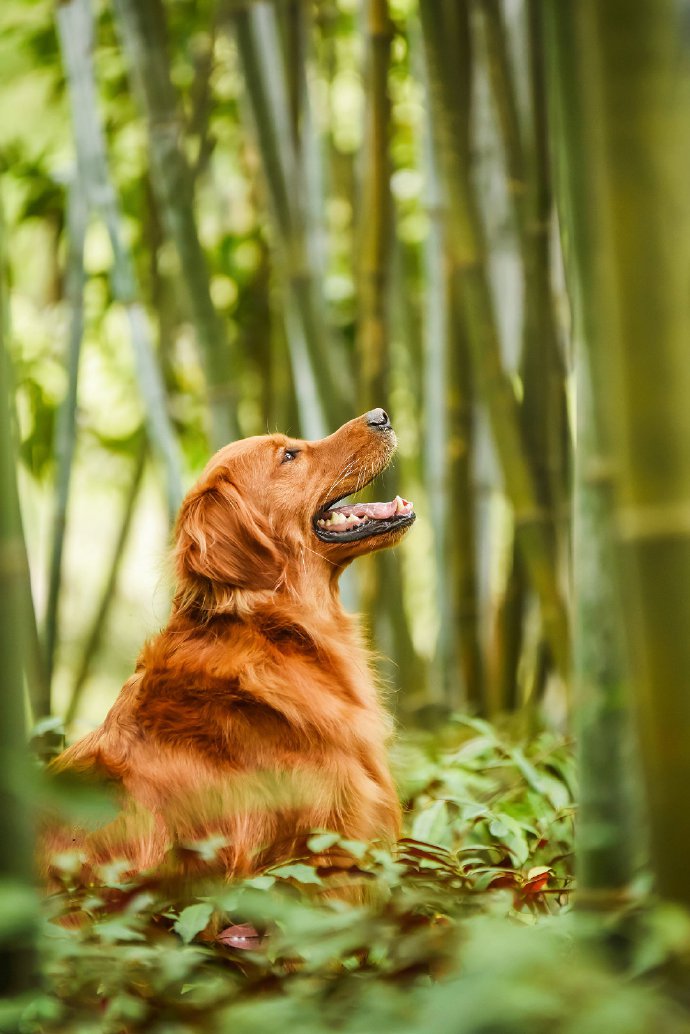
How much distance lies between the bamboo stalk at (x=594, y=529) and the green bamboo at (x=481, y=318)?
175cm

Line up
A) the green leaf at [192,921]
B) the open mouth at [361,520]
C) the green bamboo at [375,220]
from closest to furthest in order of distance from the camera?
the green leaf at [192,921]
the open mouth at [361,520]
the green bamboo at [375,220]

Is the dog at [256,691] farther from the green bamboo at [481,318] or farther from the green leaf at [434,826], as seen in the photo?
the green bamboo at [481,318]

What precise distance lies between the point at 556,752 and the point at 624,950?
1801 mm

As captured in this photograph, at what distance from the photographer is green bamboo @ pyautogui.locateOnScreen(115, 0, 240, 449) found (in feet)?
11.0

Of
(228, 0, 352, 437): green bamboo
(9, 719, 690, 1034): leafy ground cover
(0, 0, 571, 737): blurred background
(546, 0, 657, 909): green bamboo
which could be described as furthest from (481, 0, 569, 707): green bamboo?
(546, 0, 657, 909): green bamboo

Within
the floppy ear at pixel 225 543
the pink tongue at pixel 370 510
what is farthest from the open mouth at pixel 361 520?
the floppy ear at pixel 225 543

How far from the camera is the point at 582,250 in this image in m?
1.25

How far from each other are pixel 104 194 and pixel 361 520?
165cm

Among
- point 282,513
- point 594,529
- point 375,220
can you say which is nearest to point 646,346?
point 594,529

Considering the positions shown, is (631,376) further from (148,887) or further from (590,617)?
(148,887)

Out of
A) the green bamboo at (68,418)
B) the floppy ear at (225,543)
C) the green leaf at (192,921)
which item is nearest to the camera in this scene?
the green leaf at (192,921)

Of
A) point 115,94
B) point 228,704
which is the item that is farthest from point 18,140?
point 228,704

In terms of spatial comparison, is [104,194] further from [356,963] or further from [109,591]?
[356,963]

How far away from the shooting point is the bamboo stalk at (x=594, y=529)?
107 centimetres
